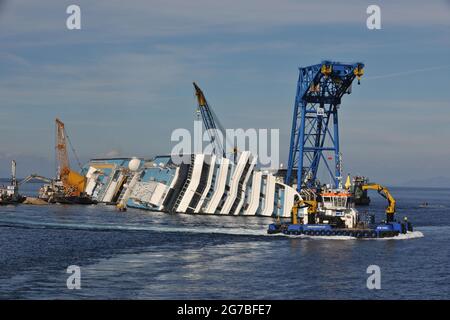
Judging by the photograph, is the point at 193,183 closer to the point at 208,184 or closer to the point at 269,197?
the point at 208,184

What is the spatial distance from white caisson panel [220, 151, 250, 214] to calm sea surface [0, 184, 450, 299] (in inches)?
1226

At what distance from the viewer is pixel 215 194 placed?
125938 millimetres

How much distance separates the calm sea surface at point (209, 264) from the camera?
49062 millimetres

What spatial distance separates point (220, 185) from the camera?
12538cm

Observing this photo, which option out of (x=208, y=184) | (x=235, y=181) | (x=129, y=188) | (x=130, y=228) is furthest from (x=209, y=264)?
(x=129, y=188)

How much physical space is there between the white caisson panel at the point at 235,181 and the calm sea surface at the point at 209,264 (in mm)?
31138

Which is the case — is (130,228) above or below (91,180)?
below

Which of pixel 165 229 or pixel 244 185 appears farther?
pixel 244 185

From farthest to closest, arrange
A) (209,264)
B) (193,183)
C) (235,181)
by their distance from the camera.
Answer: (193,183) → (235,181) → (209,264)

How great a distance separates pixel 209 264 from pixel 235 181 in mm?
63629

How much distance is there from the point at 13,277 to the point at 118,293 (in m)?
10.2

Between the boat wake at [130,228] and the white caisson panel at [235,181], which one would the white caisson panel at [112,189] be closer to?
the white caisson panel at [235,181]

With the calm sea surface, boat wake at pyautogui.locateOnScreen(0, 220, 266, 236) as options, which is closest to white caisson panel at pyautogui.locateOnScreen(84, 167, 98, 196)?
boat wake at pyautogui.locateOnScreen(0, 220, 266, 236)
